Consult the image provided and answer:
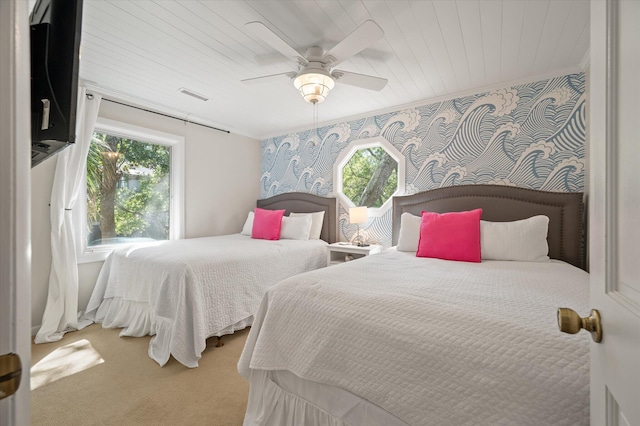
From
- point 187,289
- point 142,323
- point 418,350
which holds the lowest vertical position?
point 142,323

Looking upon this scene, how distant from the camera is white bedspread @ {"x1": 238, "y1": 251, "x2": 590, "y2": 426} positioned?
0.78 meters

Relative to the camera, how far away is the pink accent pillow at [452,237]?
7.14 ft

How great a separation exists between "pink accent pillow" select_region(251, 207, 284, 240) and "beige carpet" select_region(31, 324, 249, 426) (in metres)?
1.44

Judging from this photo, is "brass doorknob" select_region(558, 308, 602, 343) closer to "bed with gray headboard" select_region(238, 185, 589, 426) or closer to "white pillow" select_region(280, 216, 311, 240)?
"bed with gray headboard" select_region(238, 185, 589, 426)

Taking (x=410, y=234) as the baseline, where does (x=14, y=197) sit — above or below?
above

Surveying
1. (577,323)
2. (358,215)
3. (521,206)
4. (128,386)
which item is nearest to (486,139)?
(521,206)

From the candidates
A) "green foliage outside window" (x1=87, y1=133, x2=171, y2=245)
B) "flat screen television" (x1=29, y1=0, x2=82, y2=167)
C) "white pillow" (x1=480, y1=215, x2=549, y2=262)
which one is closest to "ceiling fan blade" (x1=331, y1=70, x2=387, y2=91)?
"white pillow" (x1=480, y1=215, x2=549, y2=262)

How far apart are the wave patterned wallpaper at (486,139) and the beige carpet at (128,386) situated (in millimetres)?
2313

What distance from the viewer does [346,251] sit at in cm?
326

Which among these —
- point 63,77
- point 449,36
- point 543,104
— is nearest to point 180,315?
point 63,77

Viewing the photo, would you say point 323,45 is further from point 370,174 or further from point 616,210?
point 616,210

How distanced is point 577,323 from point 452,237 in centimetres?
181

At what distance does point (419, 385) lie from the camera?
94 centimetres

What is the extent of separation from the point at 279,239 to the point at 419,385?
2811mm
